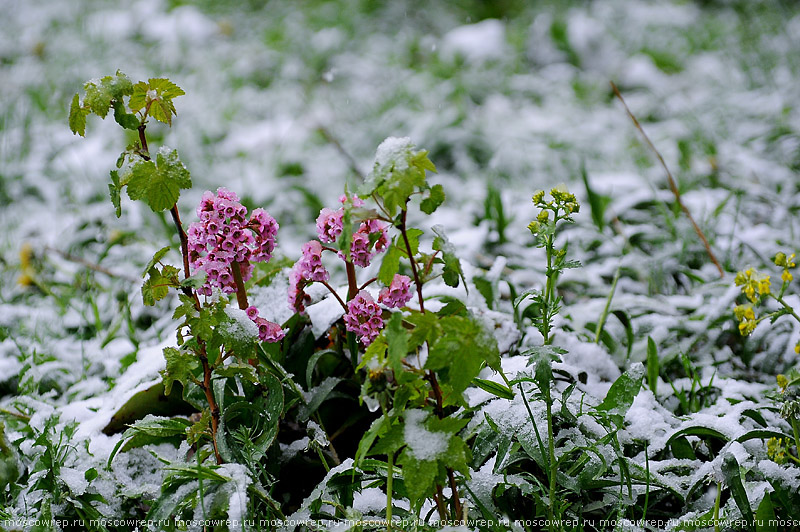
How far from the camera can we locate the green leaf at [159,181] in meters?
1.05

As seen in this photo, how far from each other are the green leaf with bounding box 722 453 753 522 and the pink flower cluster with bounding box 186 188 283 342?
805 mm

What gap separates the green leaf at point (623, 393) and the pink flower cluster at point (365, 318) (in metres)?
0.43

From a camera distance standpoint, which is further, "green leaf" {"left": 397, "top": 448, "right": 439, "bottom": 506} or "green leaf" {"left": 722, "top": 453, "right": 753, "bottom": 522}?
"green leaf" {"left": 722, "top": 453, "right": 753, "bottom": 522}

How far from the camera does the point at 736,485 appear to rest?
1105 mm

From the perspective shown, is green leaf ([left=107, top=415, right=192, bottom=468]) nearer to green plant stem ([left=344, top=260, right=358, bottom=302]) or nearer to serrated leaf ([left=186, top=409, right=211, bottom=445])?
serrated leaf ([left=186, top=409, right=211, bottom=445])

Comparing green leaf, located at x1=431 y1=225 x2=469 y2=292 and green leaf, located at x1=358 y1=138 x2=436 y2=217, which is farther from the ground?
green leaf, located at x1=358 y1=138 x2=436 y2=217

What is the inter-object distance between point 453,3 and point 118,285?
4.03 m

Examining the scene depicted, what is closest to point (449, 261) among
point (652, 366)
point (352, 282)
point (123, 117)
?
point (352, 282)

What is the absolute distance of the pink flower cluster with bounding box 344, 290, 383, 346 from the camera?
1.15 metres

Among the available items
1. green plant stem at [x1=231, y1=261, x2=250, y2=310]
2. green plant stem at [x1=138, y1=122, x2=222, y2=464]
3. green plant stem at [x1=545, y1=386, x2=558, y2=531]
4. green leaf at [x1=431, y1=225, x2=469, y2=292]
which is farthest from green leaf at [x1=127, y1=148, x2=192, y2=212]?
green plant stem at [x1=545, y1=386, x2=558, y2=531]

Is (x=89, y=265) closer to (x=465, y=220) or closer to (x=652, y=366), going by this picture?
(x=465, y=220)

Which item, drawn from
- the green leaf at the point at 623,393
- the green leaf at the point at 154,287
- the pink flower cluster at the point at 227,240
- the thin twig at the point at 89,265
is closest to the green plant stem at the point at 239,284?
the pink flower cluster at the point at 227,240

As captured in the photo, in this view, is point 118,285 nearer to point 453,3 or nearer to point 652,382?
point 652,382

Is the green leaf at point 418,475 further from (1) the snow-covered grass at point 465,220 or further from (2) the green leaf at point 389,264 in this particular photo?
(2) the green leaf at point 389,264
